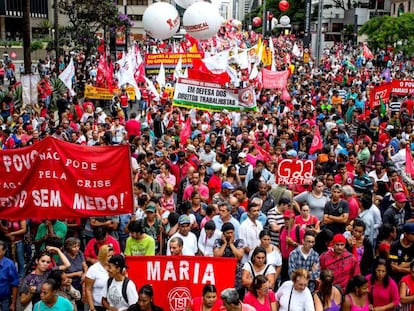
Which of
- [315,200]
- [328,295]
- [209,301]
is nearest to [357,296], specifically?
[328,295]

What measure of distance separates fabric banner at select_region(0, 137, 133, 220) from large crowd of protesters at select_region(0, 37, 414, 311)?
34cm

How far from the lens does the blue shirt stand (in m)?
6.75

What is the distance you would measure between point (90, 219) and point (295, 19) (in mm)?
91695

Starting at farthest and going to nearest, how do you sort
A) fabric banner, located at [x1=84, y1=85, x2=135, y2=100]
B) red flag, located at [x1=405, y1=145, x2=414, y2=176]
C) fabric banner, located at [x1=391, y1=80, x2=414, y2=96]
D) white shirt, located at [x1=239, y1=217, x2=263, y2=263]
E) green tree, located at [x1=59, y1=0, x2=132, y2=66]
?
green tree, located at [x1=59, y1=0, x2=132, y2=66] < fabric banner, located at [x1=391, y1=80, x2=414, y2=96] < fabric banner, located at [x1=84, y1=85, x2=135, y2=100] < red flag, located at [x1=405, y1=145, x2=414, y2=176] < white shirt, located at [x1=239, y1=217, x2=263, y2=263]

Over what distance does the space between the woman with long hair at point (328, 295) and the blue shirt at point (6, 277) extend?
9.96ft

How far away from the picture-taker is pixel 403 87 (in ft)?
62.7

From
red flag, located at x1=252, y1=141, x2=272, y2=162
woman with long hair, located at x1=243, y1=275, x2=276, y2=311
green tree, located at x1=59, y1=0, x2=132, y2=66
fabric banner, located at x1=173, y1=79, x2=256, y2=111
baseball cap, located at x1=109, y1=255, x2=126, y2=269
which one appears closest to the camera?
woman with long hair, located at x1=243, y1=275, x2=276, y2=311

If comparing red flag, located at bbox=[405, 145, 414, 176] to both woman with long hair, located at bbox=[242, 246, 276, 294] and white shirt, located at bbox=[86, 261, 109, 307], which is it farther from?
white shirt, located at bbox=[86, 261, 109, 307]

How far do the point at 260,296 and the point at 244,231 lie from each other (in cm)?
179

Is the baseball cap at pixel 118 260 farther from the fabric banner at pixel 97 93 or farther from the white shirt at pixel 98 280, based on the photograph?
the fabric banner at pixel 97 93

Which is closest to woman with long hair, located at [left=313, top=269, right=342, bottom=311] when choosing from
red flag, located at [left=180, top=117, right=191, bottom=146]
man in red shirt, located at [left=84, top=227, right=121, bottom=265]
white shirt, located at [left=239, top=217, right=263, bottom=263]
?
white shirt, located at [left=239, top=217, right=263, bottom=263]

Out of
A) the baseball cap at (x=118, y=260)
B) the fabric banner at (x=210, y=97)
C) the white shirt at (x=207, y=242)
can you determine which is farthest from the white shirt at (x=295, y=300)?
the fabric banner at (x=210, y=97)

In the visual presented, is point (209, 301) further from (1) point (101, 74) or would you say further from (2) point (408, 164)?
(1) point (101, 74)

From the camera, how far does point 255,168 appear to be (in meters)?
10.7
